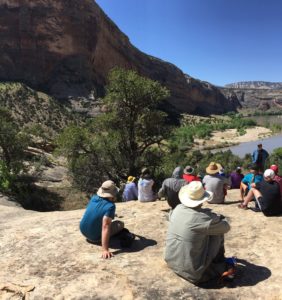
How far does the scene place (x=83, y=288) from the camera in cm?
575

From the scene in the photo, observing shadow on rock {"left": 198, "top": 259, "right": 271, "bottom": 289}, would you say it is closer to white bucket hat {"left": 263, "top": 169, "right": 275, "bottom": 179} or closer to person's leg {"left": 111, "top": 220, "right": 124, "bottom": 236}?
person's leg {"left": 111, "top": 220, "right": 124, "bottom": 236}

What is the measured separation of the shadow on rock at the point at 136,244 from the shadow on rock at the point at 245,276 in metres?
1.74

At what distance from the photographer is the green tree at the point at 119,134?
2312 cm

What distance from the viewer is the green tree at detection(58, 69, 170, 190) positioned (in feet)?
75.9

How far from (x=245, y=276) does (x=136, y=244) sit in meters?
2.22

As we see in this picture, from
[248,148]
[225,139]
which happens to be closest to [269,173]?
[248,148]

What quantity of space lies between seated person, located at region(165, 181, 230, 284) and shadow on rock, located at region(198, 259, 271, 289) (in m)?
0.13

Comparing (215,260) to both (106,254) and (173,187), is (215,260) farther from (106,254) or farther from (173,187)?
(173,187)

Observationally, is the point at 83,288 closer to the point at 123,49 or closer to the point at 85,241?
the point at 85,241

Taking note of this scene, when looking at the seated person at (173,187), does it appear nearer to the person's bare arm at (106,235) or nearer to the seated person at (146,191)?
the seated person at (146,191)

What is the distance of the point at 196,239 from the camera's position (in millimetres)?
5605

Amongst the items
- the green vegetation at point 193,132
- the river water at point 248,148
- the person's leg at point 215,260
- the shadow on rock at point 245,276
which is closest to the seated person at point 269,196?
the shadow on rock at point 245,276

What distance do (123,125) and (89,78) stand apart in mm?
82114

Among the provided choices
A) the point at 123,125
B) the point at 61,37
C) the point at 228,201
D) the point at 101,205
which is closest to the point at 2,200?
the point at 123,125
